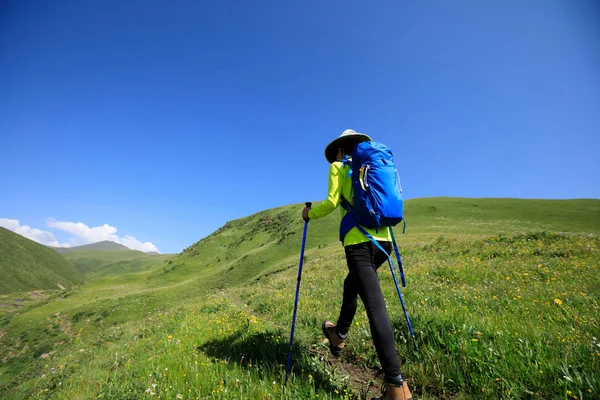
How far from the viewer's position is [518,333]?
424cm

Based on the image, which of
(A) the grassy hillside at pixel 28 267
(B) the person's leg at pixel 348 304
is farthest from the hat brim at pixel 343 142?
(A) the grassy hillside at pixel 28 267

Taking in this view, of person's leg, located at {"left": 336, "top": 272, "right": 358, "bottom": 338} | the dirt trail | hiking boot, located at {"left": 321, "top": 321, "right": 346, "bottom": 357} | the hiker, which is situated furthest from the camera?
hiking boot, located at {"left": 321, "top": 321, "right": 346, "bottom": 357}

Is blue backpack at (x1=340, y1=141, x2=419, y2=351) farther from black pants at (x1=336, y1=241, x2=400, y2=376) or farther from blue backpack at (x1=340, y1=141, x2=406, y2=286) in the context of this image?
black pants at (x1=336, y1=241, x2=400, y2=376)

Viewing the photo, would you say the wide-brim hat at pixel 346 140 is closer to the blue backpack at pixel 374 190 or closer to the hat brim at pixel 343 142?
the hat brim at pixel 343 142

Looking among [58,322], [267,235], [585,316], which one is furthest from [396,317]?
[267,235]

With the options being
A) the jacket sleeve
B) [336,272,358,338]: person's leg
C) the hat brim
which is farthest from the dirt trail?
the hat brim

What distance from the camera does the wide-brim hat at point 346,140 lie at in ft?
15.7

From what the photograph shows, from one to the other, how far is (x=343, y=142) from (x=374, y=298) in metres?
2.86

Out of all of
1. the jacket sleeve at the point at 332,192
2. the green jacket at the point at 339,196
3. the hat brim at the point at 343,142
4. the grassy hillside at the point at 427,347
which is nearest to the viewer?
the grassy hillside at the point at 427,347

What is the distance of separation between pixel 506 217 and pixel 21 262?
Answer: 203 metres

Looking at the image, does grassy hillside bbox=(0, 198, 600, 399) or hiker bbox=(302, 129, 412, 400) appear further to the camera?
grassy hillside bbox=(0, 198, 600, 399)

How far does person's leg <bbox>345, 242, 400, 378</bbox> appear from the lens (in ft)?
11.0

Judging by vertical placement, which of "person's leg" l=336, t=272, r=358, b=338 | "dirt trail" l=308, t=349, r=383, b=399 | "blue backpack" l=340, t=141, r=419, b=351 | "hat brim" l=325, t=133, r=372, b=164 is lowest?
"dirt trail" l=308, t=349, r=383, b=399

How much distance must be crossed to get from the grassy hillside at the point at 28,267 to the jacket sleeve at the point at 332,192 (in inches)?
6365
